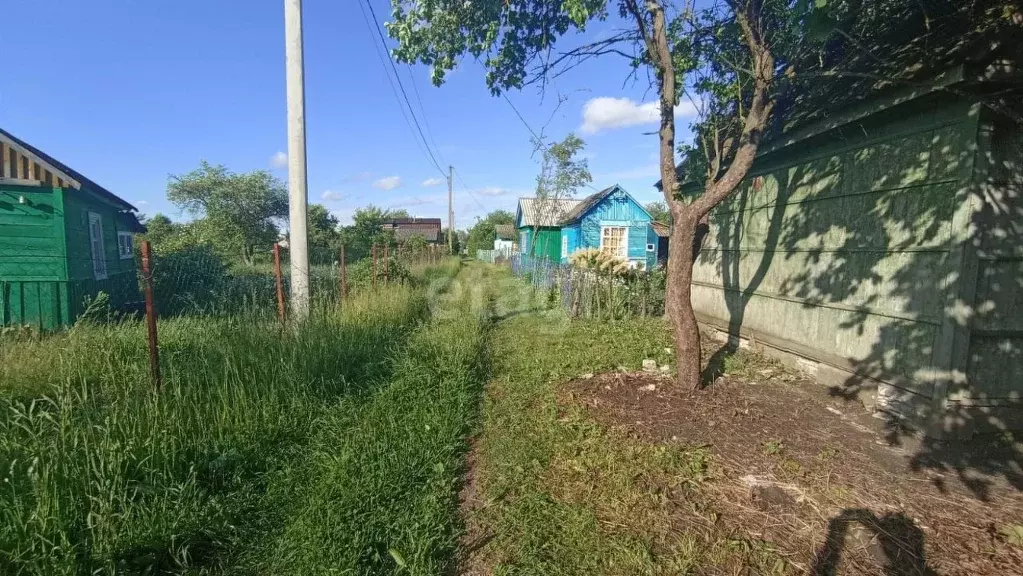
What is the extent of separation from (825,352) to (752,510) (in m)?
3.23

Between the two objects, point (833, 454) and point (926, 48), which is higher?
point (926, 48)

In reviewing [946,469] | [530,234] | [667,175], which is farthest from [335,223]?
[946,469]

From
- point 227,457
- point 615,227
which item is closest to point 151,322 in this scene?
point 227,457

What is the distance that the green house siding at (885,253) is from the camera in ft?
12.3

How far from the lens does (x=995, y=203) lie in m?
3.68

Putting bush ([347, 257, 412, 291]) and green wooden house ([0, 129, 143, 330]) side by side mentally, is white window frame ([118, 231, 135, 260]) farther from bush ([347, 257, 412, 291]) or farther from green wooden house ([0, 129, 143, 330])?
bush ([347, 257, 412, 291])

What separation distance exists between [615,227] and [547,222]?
437cm

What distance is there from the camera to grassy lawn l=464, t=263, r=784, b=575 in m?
2.37

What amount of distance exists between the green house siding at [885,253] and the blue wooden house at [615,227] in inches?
548

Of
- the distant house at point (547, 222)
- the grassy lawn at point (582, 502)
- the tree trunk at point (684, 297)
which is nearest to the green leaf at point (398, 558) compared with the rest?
the grassy lawn at point (582, 502)

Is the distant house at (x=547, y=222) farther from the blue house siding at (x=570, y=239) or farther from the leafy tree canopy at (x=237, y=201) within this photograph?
the leafy tree canopy at (x=237, y=201)

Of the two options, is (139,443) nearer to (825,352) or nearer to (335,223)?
(825,352)

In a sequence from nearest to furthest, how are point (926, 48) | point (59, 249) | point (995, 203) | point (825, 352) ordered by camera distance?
point (995, 203) → point (926, 48) → point (825, 352) → point (59, 249)

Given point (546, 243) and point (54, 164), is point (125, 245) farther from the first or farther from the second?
point (546, 243)
